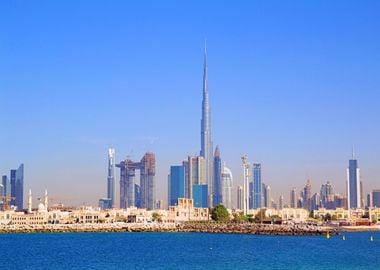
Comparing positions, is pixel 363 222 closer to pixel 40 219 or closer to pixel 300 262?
pixel 40 219

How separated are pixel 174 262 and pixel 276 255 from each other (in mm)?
12371

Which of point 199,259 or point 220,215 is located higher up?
point 220,215

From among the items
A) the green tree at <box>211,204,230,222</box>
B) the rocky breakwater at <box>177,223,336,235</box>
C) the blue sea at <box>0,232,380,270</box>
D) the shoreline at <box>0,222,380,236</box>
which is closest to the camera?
the blue sea at <box>0,232,380,270</box>

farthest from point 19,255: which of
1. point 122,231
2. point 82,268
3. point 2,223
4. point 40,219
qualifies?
point 40,219

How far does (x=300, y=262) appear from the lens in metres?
56.8

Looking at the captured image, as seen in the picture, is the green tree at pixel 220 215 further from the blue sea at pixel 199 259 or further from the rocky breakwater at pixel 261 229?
the blue sea at pixel 199 259

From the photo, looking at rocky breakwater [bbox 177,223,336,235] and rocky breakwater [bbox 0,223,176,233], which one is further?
rocky breakwater [bbox 0,223,176,233]

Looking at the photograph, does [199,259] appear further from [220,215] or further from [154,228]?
[220,215]

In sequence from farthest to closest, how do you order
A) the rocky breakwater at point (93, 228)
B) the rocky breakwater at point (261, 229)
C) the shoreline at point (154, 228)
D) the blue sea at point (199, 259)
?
the rocky breakwater at point (93, 228), the shoreline at point (154, 228), the rocky breakwater at point (261, 229), the blue sea at point (199, 259)

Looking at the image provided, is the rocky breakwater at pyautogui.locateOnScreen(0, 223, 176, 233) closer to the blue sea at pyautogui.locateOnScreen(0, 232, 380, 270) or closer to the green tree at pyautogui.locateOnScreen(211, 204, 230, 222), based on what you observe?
the green tree at pyautogui.locateOnScreen(211, 204, 230, 222)

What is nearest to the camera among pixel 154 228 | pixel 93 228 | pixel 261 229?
pixel 261 229

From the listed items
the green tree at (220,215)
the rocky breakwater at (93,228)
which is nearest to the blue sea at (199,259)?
the rocky breakwater at (93,228)

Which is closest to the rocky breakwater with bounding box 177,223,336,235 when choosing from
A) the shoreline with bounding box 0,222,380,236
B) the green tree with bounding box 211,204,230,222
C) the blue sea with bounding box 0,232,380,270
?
the shoreline with bounding box 0,222,380,236

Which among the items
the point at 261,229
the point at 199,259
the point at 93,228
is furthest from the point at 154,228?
the point at 199,259
